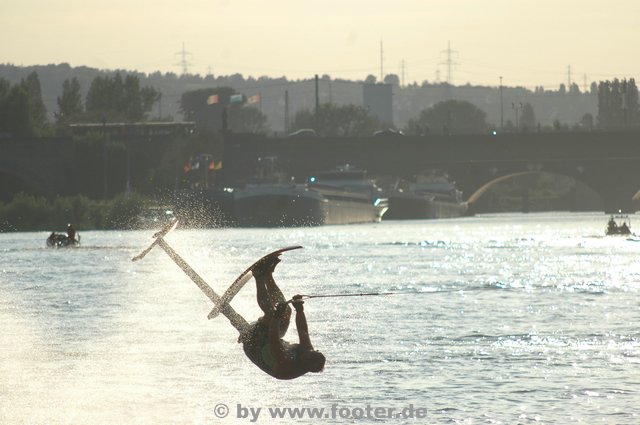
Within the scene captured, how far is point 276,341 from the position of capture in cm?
3347

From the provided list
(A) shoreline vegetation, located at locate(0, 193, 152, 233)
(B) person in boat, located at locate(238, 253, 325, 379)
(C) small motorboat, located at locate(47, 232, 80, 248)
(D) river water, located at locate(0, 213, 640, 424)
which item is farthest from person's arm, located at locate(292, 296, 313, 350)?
(A) shoreline vegetation, located at locate(0, 193, 152, 233)

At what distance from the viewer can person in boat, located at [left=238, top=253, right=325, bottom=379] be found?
109 ft

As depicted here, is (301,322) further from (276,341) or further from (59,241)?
(59,241)

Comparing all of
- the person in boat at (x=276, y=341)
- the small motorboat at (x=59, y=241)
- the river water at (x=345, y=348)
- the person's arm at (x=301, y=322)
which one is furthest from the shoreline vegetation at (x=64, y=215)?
the person's arm at (x=301, y=322)

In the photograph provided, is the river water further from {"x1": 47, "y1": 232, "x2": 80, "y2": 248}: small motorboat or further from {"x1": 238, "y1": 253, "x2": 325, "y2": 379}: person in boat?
{"x1": 47, "y1": 232, "x2": 80, "y2": 248}: small motorboat

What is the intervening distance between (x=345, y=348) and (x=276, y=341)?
66.3 ft

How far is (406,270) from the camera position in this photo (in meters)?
102

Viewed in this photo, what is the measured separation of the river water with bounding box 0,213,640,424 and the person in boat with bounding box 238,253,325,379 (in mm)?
5353

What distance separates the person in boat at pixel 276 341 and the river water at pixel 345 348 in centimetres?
535

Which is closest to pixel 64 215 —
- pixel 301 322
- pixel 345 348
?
pixel 345 348

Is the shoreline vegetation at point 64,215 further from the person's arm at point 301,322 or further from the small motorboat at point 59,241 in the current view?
the person's arm at point 301,322

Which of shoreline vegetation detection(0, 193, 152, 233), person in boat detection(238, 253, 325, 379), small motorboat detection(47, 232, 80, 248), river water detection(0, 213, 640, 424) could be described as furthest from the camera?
shoreline vegetation detection(0, 193, 152, 233)

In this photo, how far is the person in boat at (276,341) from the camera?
33.3 m

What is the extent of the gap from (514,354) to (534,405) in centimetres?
1006
